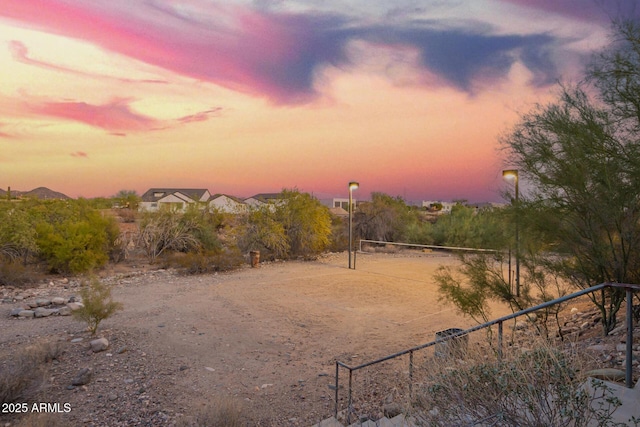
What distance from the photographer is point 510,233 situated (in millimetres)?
8227

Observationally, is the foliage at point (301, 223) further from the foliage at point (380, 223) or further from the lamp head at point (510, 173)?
the lamp head at point (510, 173)

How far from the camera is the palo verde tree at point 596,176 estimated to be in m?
6.41

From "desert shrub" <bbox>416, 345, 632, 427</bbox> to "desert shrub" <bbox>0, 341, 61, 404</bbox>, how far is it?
5287mm

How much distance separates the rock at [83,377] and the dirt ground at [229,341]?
10cm

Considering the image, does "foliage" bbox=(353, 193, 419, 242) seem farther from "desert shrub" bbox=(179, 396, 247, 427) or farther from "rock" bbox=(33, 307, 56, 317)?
"desert shrub" bbox=(179, 396, 247, 427)

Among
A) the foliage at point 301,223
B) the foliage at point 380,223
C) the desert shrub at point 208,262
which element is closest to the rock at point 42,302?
the desert shrub at point 208,262

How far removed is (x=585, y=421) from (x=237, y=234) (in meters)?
18.7

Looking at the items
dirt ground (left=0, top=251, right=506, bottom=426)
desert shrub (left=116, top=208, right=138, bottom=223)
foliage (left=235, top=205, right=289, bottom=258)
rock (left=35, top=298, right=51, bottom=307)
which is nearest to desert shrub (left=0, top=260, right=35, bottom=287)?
dirt ground (left=0, top=251, right=506, bottom=426)

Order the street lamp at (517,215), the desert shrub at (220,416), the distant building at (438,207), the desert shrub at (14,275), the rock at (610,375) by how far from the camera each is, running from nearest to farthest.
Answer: the rock at (610,375)
the desert shrub at (220,416)
the street lamp at (517,215)
the desert shrub at (14,275)
the distant building at (438,207)

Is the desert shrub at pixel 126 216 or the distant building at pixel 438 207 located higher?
the distant building at pixel 438 207

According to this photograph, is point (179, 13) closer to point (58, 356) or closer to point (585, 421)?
point (58, 356)

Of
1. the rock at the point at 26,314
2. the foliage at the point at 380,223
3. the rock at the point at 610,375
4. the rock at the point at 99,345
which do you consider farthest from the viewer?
the foliage at the point at 380,223

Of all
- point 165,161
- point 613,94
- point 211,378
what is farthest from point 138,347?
point 165,161

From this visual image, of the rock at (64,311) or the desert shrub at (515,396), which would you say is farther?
the rock at (64,311)
